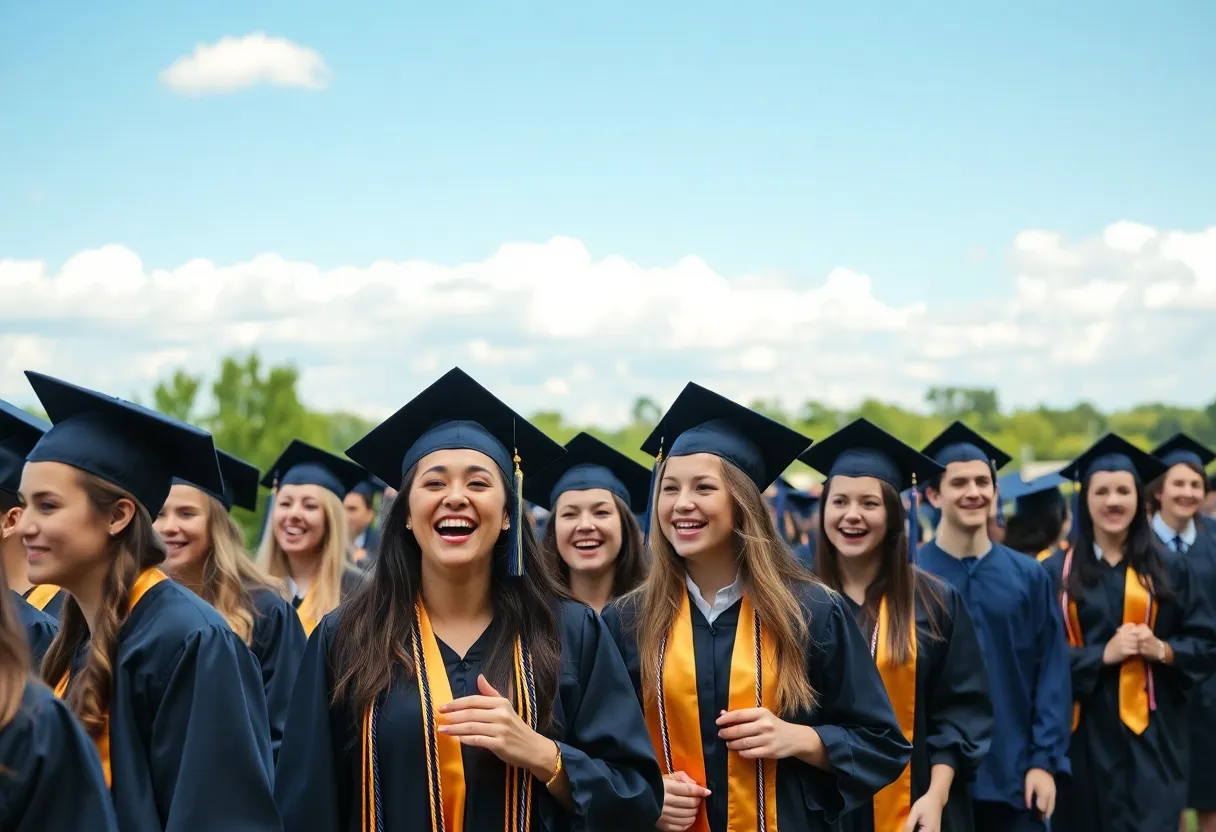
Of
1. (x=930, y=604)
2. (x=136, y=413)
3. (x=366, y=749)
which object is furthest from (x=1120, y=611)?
(x=136, y=413)

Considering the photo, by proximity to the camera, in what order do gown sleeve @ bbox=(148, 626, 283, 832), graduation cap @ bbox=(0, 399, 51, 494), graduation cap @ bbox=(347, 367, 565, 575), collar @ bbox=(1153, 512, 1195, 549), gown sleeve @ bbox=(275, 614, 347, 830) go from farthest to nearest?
collar @ bbox=(1153, 512, 1195, 549), graduation cap @ bbox=(0, 399, 51, 494), graduation cap @ bbox=(347, 367, 565, 575), gown sleeve @ bbox=(275, 614, 347, 830), gown sleeve @ bbox=(148, 626, 283, 832)

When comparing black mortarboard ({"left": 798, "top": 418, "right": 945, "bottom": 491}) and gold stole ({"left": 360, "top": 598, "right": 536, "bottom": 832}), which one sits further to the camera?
black mortarboard ({"left": 798, "top": 418, "right": 945, "bottom": 491})

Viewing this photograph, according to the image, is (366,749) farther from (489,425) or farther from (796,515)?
(796,515)

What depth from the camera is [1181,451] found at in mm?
8469

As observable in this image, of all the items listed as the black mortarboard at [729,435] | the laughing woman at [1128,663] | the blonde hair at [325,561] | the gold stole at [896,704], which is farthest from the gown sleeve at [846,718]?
the laughing woman at [1128,663]

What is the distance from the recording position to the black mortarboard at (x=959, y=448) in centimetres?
612

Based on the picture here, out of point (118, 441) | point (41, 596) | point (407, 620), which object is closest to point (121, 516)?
point (118, 441)

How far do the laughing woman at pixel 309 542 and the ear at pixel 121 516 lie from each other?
284 centimetres

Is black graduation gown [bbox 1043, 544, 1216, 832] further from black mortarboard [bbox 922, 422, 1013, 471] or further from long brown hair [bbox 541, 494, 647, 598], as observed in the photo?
long brown hair [bbox 541, 494, 647, 598]

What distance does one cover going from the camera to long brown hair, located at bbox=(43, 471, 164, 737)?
2.98m

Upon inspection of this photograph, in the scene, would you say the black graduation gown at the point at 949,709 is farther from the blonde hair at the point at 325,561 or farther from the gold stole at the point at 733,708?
the blonde hair at the point at 325,561

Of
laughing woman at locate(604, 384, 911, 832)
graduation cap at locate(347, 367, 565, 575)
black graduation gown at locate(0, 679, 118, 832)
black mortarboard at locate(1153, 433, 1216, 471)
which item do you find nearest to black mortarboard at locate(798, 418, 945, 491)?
laughing woman at locate(604, 384, 911, 832)

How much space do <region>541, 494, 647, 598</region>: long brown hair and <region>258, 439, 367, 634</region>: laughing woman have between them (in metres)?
1.12

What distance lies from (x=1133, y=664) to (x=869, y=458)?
2220mm
